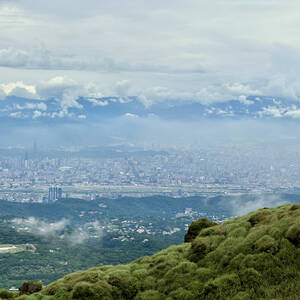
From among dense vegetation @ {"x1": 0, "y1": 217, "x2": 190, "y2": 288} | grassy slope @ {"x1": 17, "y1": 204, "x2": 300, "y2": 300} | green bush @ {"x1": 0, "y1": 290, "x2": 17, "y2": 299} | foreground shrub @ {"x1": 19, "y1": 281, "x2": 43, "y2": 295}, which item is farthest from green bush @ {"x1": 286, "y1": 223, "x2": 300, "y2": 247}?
dense vegetation @ {"x1": 0, "y1": 217, "x2": 190, "y2": 288}

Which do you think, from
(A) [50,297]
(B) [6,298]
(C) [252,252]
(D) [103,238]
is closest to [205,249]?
(C) [252,252]

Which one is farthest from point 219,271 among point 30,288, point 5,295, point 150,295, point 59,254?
point 59,254

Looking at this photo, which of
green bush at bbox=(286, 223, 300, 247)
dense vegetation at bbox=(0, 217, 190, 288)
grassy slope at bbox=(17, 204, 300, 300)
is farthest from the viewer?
dense vegetation at bbox=(0, 217, 190, 288)

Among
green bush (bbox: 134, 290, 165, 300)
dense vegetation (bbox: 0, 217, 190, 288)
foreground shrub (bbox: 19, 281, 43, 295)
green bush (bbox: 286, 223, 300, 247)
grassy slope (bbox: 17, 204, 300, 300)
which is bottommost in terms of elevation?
dense vegetation (bbox: 0, 217, 190, 288)

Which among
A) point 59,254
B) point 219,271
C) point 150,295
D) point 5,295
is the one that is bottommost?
point 59,254

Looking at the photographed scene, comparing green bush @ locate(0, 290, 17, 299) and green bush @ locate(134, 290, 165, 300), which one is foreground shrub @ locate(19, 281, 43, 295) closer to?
green bush @ locate(0, 290, 17, 299)

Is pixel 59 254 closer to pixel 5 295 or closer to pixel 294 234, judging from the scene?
pixel 5 295

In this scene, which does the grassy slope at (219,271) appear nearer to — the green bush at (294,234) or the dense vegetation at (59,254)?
the green bush at (294,234)

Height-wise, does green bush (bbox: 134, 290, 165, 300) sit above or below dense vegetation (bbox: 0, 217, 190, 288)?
above

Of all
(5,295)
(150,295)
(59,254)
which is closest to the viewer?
(150,295)
